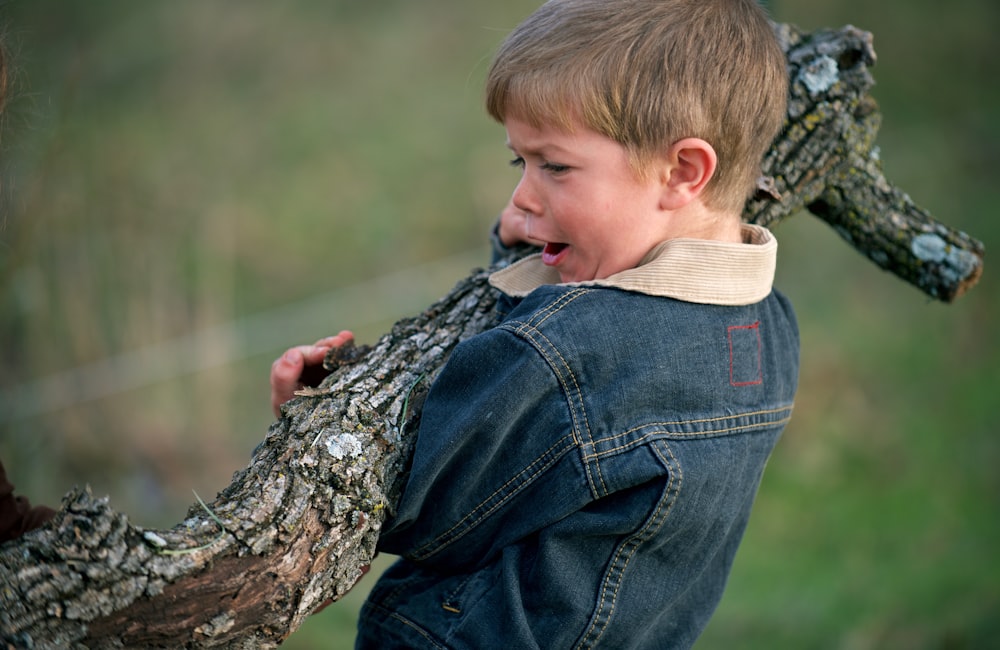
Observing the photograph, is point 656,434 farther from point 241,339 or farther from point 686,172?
point 241,339

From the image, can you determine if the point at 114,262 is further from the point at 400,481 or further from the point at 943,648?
the point at 943,648

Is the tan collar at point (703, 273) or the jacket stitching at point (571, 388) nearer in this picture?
the jacket stitching at point (571, 388)

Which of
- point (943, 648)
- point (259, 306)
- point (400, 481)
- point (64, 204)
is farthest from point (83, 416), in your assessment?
point (943, 648)

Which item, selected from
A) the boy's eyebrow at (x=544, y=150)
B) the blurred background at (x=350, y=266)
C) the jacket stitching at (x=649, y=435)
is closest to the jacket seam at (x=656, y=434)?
the jacket stitching at (x=649, y=435)

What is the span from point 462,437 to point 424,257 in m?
5.84

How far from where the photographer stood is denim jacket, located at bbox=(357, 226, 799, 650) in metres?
1.59

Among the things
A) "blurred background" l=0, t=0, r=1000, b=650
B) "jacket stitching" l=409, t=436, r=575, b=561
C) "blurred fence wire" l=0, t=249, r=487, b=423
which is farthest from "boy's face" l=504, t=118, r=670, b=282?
"blurred fence wire" l=0, t=249, r=487, b=423

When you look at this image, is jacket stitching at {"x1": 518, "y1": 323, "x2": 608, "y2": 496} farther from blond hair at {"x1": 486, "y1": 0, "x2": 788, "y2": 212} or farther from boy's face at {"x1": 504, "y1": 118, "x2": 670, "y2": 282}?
blond hair at {"x1": 486, "y1": 0, "x2": 788, "y2": 212}

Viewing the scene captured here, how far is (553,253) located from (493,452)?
476 millimetres

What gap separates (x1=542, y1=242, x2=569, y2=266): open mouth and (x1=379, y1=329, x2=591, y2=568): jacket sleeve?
308 mm

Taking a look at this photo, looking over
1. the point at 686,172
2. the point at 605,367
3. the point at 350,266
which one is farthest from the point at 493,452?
the point at 350,266

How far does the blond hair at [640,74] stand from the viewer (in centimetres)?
168

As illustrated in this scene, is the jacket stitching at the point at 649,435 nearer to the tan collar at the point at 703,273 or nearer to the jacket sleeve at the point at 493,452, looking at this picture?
the jacket sleeve at the point at 493,452

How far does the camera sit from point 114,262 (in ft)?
16.3
